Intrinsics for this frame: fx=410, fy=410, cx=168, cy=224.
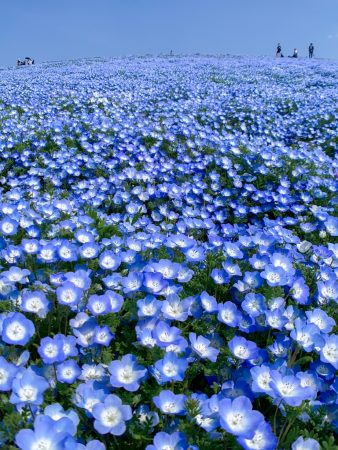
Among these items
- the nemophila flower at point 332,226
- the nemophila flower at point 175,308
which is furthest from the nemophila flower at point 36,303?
the nemophila flower at point 332,226

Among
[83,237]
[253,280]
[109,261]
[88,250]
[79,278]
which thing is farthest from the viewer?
[83,237]

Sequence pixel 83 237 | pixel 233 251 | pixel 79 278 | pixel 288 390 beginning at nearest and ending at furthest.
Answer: pixel 288 390
pixel 79 278
pixel 233 251
pixel 83 237

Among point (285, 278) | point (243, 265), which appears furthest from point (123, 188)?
point (285, 278)

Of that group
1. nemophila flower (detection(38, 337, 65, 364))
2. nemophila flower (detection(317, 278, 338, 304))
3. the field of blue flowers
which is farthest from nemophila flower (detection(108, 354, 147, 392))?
nemophila flower (detection(317, 278, 338, 304))

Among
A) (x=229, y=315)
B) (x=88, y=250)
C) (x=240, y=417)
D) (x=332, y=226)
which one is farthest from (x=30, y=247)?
(x=332, y=226)

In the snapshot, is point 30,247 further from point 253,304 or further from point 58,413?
point 253,304

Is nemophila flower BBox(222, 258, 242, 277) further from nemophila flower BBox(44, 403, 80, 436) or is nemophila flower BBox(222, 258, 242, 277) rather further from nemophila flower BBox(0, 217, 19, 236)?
nemophila flower BBox(0, 217, 19, 236)

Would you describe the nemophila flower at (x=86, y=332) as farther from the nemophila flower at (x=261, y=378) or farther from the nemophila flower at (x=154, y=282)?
the nemophila flower at (x=261, y=378)
